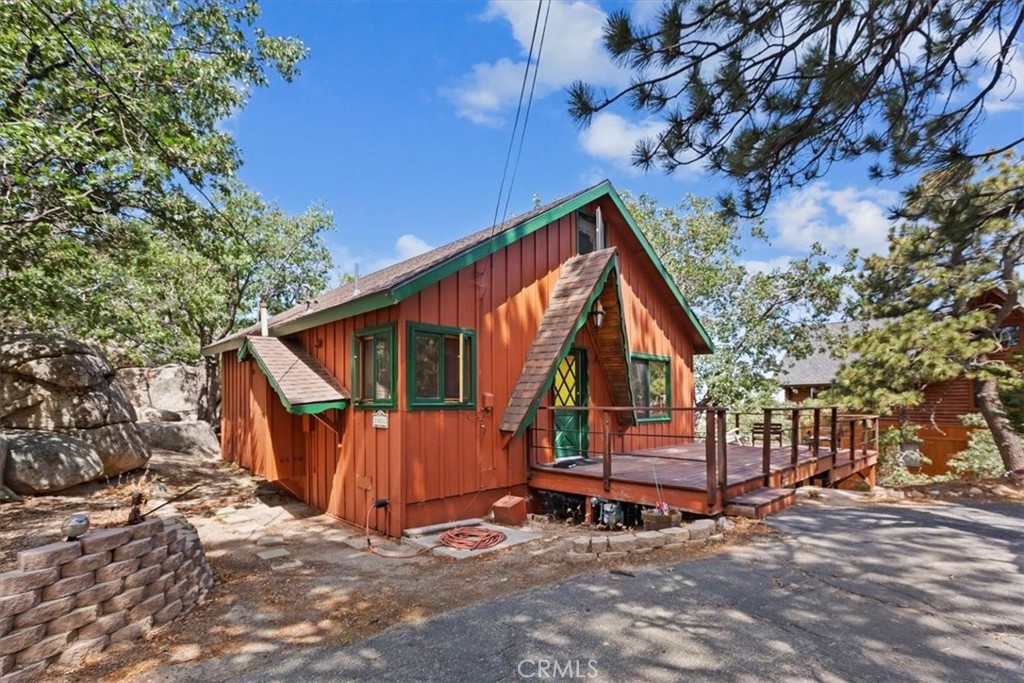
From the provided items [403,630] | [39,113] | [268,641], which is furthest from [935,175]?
[39,113]

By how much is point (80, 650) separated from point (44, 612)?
1.13ft

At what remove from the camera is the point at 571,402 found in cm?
899

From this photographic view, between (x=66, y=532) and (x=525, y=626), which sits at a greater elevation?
(x=66, y=532)

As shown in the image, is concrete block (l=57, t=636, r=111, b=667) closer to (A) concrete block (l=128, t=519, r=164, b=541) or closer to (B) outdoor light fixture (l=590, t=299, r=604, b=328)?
(A) concrete block (l=128, t=519, r=164, b=541)

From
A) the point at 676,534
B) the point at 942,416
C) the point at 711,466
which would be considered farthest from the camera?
the point at 942,416

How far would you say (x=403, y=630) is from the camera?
3.72 meters

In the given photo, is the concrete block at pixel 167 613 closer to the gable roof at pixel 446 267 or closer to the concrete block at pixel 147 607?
the concrete block at pixel 147 607

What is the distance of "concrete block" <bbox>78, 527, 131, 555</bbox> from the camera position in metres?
3.46

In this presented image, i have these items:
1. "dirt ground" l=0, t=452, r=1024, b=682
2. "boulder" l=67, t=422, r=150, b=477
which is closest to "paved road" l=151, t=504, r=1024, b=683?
"dirt ground" l=0, t=452, r=1024, b=682

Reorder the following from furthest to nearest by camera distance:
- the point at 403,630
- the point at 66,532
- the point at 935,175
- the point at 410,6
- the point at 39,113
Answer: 1. the point at 410,6
2. the point at 39,113
3. the point at 935,175
4. the point at 403,630
5. the point at 66,532

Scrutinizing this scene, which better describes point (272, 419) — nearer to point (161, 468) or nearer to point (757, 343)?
point (161, 468)

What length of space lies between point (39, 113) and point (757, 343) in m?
19.7
